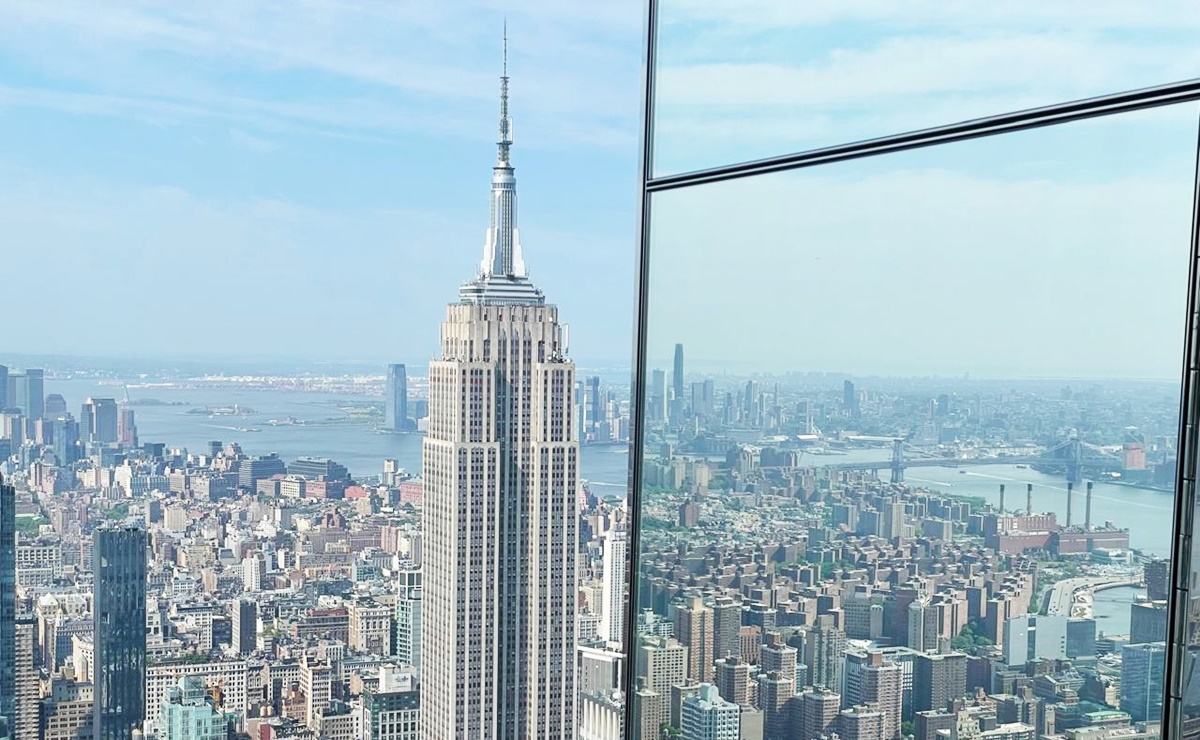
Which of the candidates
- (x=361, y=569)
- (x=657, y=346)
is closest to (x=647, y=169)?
(x=657, y=346)

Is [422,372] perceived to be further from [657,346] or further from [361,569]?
[657,346]

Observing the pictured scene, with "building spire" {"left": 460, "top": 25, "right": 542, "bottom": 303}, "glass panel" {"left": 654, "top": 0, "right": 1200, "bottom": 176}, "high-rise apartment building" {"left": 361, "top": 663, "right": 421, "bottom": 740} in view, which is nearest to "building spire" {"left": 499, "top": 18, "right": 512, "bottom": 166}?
"building spire" {"left": 460, "top": 25, "right": 542, "bottom": 303}

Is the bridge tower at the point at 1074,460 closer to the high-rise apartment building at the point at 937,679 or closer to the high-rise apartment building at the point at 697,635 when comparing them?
the high-rise apartment building at the point at 937,679

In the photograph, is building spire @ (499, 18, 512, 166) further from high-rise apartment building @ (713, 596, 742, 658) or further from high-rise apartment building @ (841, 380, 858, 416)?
high-rise apartment building @ (841, 380, 858, 416)

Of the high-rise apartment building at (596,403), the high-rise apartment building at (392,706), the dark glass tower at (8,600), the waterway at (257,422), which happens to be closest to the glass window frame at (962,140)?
the waterway at (257,422)

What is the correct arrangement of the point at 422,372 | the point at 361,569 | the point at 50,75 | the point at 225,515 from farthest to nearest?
the point at 422,372 < the point at 50,75 < the point at 361,569 < the point at 225,515

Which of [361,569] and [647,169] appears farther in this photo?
[361,569]
